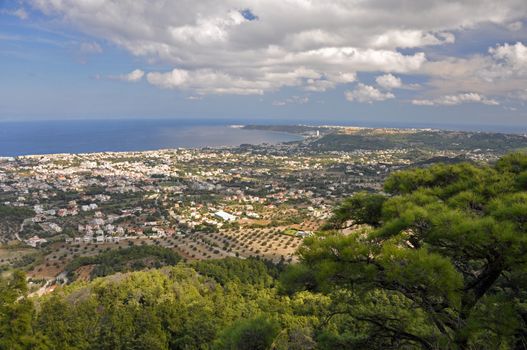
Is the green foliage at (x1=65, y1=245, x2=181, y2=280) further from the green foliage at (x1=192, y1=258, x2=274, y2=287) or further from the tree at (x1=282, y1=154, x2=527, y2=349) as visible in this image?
the tree at (x1=282, y1=154, x2=527, y2=349)

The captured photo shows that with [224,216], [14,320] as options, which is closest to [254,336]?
[14,320]

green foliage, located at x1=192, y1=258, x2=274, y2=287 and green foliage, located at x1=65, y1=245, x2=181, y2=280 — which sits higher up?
green foliage, located at x1=192, y1=258, x2=274, y2=287

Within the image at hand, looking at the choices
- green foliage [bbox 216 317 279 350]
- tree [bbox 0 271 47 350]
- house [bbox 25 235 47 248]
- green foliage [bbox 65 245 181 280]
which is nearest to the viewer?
green foliage [bbox 216 317 279 350]

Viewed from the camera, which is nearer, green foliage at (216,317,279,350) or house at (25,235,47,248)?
green foliage at (216,317,279,350)

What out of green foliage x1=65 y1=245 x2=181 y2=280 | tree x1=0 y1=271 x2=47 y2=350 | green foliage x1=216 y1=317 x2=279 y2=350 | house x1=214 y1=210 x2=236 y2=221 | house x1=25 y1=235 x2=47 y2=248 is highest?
green foliage x1=216 y1=317 x2=279 y2=350

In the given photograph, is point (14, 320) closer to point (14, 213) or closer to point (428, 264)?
point (428, 264)

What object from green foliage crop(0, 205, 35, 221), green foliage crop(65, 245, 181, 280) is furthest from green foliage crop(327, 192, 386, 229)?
green foliage crop(0, 205, 35, 221)

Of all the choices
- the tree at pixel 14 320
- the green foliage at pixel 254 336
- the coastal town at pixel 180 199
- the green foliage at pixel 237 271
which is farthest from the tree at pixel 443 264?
the green foliage at pixel 237 271
